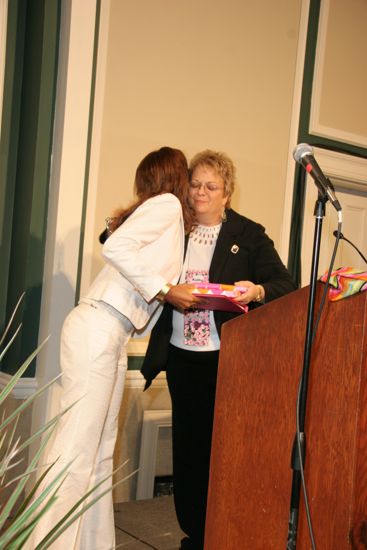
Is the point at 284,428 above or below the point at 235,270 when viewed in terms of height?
below

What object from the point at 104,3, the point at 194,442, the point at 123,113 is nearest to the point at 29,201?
the point at 123,113

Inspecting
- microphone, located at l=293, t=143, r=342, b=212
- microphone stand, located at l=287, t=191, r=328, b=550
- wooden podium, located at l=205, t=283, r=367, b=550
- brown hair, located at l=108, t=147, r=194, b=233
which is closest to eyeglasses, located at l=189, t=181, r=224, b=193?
brown hair, located at l=108, t=147, r=194, b=233

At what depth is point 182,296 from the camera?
2.44 meters

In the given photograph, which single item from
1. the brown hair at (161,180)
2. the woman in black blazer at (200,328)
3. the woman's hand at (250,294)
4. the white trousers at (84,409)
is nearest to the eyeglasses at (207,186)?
the woman in black blazer at (200,328)

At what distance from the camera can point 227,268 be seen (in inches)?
111

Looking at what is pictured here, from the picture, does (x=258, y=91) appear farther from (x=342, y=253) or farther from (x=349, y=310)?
(x=349, y=310)

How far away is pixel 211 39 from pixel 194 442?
273 cm

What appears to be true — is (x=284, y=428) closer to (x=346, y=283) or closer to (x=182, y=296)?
(x=346, y=283)

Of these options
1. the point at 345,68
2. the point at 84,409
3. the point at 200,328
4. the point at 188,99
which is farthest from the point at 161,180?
the point at 345,68

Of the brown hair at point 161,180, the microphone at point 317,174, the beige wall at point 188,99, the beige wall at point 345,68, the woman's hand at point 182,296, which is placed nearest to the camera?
the microphone at point 317,174

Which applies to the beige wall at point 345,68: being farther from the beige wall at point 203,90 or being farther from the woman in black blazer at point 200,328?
the woman in black blazer at point 200,328

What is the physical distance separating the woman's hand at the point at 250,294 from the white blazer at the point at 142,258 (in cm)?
29

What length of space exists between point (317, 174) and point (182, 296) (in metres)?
0.87

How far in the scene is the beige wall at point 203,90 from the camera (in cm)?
398
